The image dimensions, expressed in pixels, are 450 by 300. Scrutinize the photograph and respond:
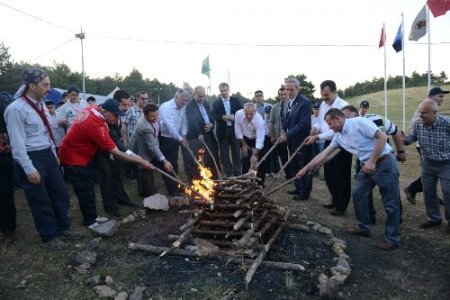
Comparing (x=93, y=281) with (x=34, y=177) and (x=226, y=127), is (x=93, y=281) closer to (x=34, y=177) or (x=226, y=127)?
(x=34, y=177)

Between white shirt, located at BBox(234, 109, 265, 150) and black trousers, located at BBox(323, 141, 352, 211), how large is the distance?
1884 mm

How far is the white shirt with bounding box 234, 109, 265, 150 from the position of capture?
319 inches

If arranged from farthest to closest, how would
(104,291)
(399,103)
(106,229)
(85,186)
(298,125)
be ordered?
(399,103)
(298,125)
(85,186)
(106,229)
(104,291)

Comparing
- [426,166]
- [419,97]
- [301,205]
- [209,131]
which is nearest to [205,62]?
[209,131]

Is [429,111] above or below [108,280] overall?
above

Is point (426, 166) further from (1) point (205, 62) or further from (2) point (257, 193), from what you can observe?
(1) point (205, 62)

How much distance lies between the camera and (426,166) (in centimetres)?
610

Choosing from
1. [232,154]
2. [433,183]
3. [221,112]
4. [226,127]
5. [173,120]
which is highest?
[221,112]

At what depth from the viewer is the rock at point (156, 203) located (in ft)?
21.7

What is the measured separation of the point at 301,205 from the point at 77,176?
173 inches

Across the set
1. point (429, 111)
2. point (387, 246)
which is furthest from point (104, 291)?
point (429, 111)

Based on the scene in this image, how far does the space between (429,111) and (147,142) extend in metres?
5.11

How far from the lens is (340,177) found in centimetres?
661

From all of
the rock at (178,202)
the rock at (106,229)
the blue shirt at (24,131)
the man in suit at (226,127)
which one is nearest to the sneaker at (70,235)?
the rock at (106,229)
